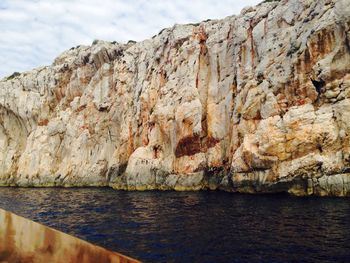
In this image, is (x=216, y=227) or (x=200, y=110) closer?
(x=216, y=227)

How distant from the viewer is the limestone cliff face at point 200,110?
123 feet

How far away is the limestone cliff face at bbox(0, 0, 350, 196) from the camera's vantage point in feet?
123

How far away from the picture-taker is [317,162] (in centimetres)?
3612

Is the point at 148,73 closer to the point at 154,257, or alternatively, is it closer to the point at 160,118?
the point at 160,118

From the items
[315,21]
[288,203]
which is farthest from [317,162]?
[315,21]

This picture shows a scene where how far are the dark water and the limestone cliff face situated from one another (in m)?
5.73

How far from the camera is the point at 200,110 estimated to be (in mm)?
53562

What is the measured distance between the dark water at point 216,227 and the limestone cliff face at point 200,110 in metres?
5.73

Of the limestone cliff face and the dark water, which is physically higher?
the limestone cliff face

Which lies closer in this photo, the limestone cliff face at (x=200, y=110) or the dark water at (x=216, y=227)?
the dark water at (x=216, y=227)

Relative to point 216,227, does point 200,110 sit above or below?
above

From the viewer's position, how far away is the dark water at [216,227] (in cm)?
1836

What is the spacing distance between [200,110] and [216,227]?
3062 cm

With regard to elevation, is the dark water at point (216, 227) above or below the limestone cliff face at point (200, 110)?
below
